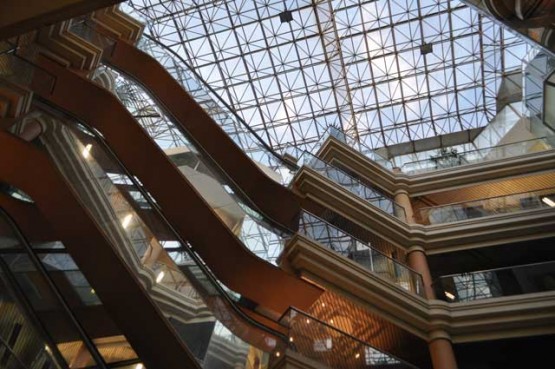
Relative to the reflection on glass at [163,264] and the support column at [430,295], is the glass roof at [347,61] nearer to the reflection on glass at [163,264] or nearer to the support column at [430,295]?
the support column at [430,295]

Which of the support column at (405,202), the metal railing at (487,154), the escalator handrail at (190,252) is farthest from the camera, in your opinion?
the metal railing at (487,154)

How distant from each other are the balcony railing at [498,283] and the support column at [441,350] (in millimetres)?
1317

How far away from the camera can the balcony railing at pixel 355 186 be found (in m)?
17.8

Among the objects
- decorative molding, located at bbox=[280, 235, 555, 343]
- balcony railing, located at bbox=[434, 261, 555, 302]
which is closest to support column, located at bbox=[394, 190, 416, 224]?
balcony railing, located at bbox=[434, 261, 555, 302]

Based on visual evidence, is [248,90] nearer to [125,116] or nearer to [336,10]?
[336,10]

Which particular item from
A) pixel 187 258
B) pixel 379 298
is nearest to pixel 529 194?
pixel 379 298

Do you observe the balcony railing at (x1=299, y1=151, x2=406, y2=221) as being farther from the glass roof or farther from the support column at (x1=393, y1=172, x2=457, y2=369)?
the glass roof

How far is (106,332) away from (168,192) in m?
4.45

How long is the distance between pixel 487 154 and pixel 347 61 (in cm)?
1311

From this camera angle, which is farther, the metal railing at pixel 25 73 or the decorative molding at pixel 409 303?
the decorative molding at pixel 409 303

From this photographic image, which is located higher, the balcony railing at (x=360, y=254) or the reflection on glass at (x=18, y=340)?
the balcony railing at (x=360, y=254)

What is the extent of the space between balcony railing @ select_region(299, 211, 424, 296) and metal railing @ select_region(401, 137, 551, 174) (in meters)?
7.85

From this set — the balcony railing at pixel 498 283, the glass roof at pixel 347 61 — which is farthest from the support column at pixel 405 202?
the glass roof at pixel 347 61

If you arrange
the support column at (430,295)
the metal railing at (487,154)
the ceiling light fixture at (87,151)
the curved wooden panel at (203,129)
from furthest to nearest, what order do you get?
the metal railing at (487,154), the curved wooden panel at (203,129), the support column at (430,295), the ceiling light fixture at (87,151)
